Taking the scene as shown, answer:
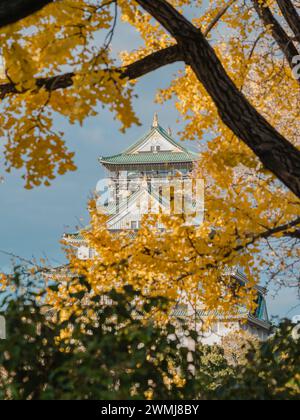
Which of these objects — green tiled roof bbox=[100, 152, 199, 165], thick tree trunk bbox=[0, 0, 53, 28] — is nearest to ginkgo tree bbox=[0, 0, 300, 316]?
thick tree trunk bbox=[0, 0, 53, 28]

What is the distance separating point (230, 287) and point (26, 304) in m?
3.38

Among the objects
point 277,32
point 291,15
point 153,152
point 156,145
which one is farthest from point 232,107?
point 156,145

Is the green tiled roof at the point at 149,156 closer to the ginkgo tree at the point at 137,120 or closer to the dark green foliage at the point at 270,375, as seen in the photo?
the ginkgo tree at the point at 137,120

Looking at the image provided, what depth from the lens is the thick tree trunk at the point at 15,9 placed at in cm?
350

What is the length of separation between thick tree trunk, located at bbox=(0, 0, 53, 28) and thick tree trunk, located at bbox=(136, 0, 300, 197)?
894mm

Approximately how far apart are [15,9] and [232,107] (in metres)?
1.57

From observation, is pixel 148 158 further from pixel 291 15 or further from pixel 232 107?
pixel 232 107

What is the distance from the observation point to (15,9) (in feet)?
11.6

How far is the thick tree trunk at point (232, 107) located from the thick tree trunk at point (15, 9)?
0.89 metres

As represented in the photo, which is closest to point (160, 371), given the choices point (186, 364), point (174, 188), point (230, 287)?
point (186, 364)

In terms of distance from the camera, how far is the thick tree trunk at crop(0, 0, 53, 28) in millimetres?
3504

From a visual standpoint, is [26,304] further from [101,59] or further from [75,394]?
[101,59]

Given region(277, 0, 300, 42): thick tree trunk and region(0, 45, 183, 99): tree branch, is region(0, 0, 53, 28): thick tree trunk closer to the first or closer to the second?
region(0, 45, 183, 99): tree branch

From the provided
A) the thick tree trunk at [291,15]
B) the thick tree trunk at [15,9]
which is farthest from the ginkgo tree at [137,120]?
the thick tree trunk at [291,15]
